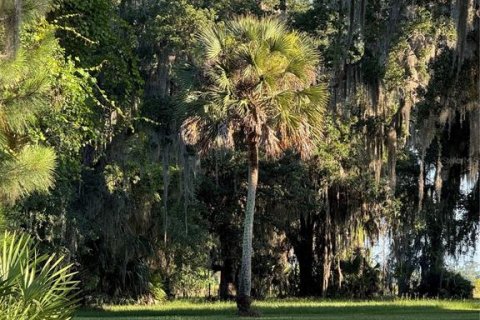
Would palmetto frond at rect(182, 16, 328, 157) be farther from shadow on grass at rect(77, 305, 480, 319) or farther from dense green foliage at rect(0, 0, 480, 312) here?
shadow on grass at rect(77, 305, 480, 319)

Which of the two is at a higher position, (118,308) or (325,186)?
(325,186)

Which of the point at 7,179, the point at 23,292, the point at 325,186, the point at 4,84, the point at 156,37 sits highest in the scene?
the point at 156,37

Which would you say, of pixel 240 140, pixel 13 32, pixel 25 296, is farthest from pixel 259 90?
pixel 25 296

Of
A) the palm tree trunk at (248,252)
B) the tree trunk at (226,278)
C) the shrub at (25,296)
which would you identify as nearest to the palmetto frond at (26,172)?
the shrub at (25,296)

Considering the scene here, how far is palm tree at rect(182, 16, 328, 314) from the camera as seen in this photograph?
18.9m

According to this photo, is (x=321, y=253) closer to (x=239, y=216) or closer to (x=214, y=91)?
(x=239, y=216)

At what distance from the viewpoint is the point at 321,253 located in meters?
32.3

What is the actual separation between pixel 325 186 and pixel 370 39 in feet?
23.8

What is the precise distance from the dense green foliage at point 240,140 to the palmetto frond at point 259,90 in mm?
33

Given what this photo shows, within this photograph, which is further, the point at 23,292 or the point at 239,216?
the point at 239,216

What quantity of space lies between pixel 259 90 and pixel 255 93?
14 centimetres

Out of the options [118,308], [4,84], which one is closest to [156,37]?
[118,308]

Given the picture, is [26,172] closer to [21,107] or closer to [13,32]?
[21,107]

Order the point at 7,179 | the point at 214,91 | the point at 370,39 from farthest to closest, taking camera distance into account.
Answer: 1. the point at 370,39
2. the point at 214,91
3. the point at 7,179
